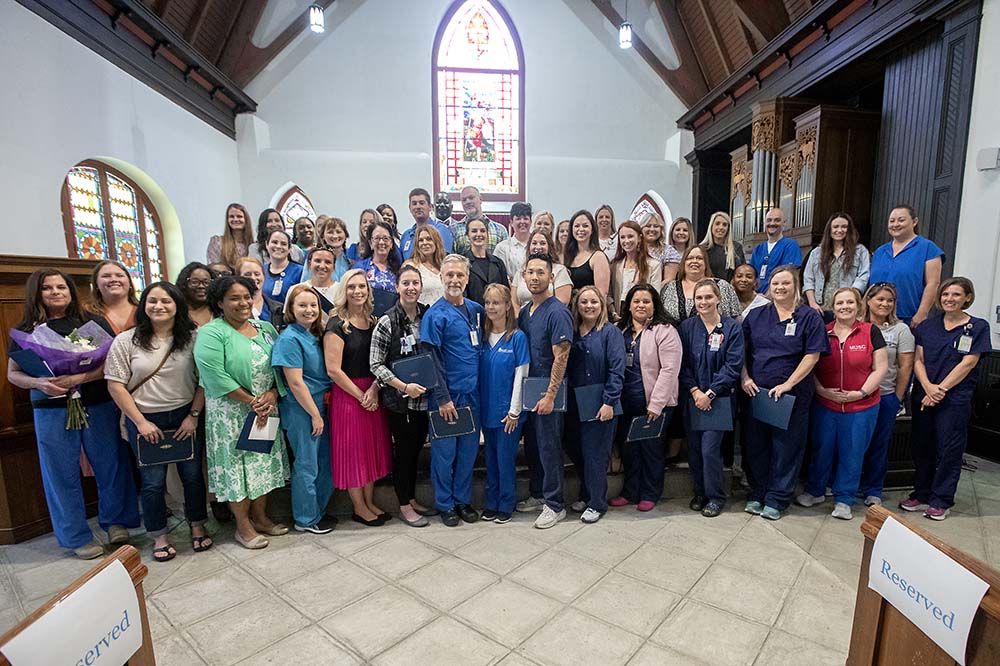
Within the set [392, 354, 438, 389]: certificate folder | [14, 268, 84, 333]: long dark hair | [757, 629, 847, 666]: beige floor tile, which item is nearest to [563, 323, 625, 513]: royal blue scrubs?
[392, 354, 438, 389]: certificate folder

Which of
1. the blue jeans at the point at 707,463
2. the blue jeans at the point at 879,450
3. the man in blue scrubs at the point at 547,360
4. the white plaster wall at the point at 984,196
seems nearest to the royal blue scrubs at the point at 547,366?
the man in blue scrubs at the point at 547,360

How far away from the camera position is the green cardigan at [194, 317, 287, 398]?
2.40 metres

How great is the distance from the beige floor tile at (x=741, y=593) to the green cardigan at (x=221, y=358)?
2.49 m

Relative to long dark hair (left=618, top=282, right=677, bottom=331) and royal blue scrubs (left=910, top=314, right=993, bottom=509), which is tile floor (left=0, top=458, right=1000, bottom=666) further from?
long dark hair (left=618, top=282, right=677, bottom=331)

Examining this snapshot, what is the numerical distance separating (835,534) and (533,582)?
1855 mm

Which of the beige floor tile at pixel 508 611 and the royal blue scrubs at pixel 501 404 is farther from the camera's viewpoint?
the royal blue scrubs at pixel 501 404

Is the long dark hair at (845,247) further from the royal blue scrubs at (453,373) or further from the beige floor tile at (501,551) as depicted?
the beige floor tile at (501,551)

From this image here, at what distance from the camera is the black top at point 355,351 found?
2.65 meters

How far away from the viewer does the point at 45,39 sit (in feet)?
14.2

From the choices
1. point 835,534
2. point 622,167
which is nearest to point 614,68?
point 622,167

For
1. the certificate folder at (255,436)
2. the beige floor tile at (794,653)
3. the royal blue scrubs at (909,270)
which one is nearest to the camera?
the beige floor tile at (794,653)

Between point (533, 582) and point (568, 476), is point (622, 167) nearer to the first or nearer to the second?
point (568, 476)

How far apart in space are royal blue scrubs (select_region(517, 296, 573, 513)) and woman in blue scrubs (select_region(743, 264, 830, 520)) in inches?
48.3

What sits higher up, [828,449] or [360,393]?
[360,393]
